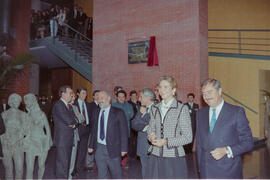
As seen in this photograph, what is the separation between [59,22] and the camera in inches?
498

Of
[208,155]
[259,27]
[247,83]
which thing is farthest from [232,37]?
[208,155]

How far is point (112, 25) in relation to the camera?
33.7 ft

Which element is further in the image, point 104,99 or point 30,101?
point 30,101

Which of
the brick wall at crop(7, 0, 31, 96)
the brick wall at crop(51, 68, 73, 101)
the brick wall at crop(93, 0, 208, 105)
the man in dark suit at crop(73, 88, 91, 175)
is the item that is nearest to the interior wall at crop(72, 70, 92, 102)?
the brick wall at crop(51, 68, 73, 101)

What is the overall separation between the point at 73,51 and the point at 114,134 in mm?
8245

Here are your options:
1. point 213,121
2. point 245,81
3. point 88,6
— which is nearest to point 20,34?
point 88,6

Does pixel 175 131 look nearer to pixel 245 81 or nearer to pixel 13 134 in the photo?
pixel 13 134

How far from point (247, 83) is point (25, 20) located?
1053 centimetres

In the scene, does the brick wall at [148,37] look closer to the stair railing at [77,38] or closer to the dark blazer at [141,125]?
the stair railing at [77,38]

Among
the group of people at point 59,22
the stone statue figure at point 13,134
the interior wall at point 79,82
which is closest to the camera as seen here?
the stone statue figure at point 13,134

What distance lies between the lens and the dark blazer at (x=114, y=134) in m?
3.61

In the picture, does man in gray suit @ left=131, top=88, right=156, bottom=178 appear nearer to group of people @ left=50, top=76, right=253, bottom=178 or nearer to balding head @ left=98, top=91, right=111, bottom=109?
group of people @ left=50, top=76, right=253, bottom=178

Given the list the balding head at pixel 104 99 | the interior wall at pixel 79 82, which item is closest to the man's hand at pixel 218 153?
the balding head at pixel 104 99

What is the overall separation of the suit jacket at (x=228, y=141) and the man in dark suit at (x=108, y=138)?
1.50 meters
